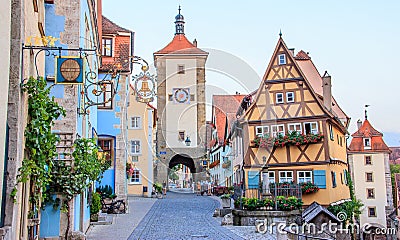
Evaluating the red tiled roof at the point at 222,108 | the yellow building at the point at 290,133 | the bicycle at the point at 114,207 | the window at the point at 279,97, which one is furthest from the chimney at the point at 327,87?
the red tiled roof at the point at 222,108

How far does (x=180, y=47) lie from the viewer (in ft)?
145

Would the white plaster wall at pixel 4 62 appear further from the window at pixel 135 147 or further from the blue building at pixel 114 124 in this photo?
the window at pixel 135 147

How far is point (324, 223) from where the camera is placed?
11.8m

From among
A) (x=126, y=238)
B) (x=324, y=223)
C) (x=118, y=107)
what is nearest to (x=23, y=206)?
(x=126, y=238)

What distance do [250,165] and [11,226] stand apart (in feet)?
59.7

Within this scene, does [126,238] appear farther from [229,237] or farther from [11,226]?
[11,226]

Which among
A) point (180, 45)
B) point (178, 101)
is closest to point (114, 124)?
point (178, 101)

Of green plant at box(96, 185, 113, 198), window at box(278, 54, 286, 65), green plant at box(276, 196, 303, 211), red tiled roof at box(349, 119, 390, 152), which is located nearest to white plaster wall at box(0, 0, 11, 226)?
green plant at box(276, 196, 303, 211)

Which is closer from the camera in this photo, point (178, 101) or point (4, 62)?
point (4, 62)

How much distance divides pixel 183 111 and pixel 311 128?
2080 centimetres

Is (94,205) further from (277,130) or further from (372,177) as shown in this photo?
(372,177)

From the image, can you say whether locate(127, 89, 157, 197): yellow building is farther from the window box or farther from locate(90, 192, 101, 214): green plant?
locate(90, 192, 101, 214): green plant

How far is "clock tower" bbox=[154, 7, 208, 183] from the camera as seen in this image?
41.4 m

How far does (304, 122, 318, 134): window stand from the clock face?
20.4 m
